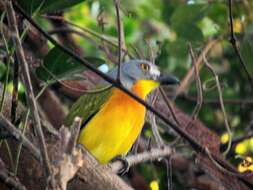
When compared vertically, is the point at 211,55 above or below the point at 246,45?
below

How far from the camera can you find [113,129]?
3789mm

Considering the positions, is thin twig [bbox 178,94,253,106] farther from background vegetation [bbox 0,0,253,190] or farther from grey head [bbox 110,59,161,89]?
grey head [bbox 110,59,161,89]

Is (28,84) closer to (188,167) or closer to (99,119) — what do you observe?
(99,119)

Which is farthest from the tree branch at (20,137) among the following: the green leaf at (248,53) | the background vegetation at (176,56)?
the green leaf at (248,53)

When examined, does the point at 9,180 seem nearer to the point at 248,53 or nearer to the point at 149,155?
the point at 149,155

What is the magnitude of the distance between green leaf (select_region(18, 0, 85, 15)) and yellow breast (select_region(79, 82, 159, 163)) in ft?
3.46

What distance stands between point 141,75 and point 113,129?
2.34 feet

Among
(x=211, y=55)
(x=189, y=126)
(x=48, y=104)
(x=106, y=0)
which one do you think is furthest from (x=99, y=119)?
(x=211, y=55)

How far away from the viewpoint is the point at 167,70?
548cm

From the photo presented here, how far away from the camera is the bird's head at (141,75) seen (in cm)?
432

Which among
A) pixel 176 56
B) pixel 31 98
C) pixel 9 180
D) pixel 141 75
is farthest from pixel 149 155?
pixel 176 56

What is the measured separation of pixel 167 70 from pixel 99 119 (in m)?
1.79

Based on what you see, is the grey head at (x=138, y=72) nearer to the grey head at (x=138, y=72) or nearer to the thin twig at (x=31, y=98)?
the grey head at (x=138, y=72)

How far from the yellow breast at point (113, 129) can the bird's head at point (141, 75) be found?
40cm
